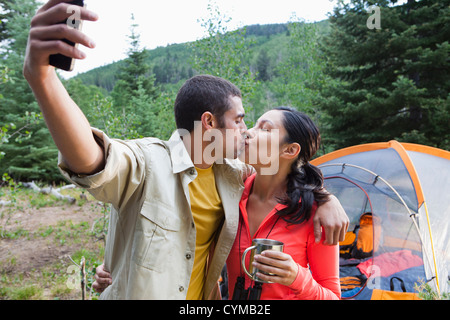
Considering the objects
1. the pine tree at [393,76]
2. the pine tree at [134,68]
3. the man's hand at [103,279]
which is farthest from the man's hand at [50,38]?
the pine tree at [134,68]

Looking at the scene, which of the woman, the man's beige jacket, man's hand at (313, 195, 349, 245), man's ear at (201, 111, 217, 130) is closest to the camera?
the man's beige jacket

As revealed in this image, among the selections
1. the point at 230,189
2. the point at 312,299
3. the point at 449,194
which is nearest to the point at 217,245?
the point at 230,189

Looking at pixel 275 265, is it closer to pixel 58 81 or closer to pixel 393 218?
pixel 58 81

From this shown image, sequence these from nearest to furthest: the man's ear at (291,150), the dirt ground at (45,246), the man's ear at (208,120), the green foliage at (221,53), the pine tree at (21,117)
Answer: the man's ear at (208,120) → the man's ear at (291,150) → the dirt ground at (45,246) → the green foliage at (221,53) → the pine tree at (21,117)

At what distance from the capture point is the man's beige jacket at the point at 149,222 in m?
1.20

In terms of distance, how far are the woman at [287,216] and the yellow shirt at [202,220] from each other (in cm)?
17

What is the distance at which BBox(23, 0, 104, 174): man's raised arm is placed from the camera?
2.50 ft

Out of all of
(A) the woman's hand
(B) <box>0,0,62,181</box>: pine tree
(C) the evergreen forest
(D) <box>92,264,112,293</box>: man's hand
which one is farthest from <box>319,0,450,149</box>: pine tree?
(B) <box>0,0,62,181</box>: pine tree

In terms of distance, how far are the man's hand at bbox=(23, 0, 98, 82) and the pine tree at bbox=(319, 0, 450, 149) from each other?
8298mm

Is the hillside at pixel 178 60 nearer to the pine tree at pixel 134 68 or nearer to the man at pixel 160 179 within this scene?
the pine tree at pixel 134 68

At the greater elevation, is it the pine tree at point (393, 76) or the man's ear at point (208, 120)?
the pine tree at point (393, 76)

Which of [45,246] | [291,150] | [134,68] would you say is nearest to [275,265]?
[291,150]

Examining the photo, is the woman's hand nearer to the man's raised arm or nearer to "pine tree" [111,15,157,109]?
the man's raised arm
